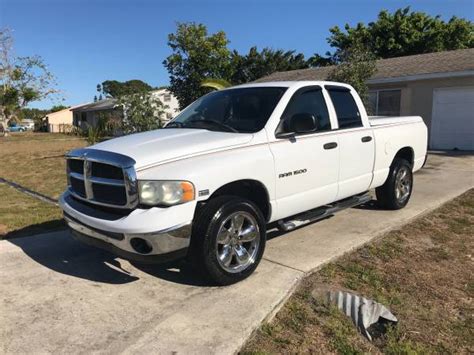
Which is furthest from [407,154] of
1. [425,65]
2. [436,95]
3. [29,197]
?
[425,65]

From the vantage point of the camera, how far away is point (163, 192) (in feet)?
12.4

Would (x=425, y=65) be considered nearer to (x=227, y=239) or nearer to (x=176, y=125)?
(x=176, y=125)

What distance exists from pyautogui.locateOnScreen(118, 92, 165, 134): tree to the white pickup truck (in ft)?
28.2

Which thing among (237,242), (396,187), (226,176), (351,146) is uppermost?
(351,146)

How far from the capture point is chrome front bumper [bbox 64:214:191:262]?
3730 millimetres

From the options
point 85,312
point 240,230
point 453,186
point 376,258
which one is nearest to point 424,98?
point 453,186

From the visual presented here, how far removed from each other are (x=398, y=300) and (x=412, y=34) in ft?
108

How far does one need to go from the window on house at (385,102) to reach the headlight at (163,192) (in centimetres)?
1588

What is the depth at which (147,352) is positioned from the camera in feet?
10.5

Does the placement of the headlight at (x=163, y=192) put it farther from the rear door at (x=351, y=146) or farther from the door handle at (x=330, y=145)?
the rear door at (x=351, y=146)

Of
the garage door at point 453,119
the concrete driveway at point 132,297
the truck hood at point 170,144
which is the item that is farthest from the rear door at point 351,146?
the garage door at point 453,119

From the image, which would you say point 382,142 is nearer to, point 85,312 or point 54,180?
point 85,312

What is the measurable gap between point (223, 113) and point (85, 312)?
8.35 feet

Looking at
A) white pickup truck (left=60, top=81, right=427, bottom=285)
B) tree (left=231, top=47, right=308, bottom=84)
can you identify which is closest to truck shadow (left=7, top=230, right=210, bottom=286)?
white pickup truck (left=60, top=81, right=427, bottom=285)
